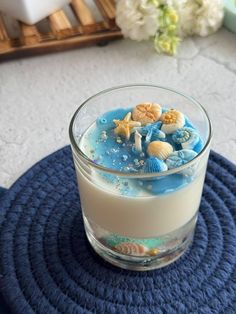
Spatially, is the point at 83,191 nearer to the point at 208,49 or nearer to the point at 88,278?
the point at 88,278

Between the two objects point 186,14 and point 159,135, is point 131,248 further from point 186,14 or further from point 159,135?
point 186,14

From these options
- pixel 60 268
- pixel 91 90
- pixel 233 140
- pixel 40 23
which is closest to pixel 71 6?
pixel 40 23

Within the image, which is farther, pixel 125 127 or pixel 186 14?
pixel 186 14

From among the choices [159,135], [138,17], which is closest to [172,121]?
[159,135]

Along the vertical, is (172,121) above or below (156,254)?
above

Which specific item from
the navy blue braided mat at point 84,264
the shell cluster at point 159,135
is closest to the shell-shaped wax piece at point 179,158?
the shell cluster at point 159,135

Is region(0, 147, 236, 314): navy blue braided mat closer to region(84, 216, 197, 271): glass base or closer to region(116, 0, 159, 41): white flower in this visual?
region(84, 216, 197, 271): glass base

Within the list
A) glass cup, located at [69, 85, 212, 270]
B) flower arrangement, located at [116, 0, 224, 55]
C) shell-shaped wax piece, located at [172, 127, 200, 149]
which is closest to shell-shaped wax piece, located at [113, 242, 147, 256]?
glass cup, located at [69, 85, 212, 270]
